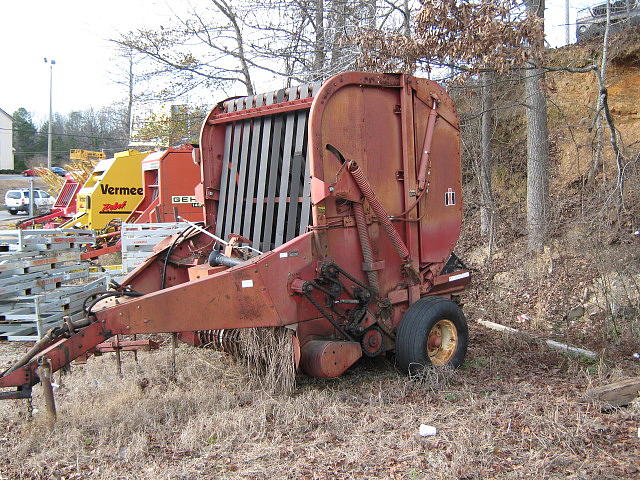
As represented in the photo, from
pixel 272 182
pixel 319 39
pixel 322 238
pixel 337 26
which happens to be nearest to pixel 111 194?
pixel 319 39

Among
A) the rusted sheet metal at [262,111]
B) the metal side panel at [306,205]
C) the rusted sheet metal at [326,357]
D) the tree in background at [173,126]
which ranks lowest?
the rusted sheet metal at [326,357]

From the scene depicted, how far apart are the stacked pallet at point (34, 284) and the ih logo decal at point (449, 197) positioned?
14.6ft

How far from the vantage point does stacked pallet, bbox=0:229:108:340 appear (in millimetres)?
7383

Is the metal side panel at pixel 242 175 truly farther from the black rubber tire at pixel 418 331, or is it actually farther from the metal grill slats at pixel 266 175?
the black rubber tire at pixel 418 331

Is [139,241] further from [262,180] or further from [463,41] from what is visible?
[463,41]

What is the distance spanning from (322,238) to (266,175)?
118cm

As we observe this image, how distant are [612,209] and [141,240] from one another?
24.3 feet

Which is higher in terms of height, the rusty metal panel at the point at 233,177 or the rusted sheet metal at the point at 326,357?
the rusty metal panel at the point at 233,177

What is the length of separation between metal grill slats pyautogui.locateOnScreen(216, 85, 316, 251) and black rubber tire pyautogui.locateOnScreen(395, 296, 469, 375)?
1307 mm

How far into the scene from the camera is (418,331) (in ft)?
17.6

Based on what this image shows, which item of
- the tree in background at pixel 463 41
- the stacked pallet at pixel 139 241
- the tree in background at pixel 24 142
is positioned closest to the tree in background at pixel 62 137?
the tree in background at pixel 24 142

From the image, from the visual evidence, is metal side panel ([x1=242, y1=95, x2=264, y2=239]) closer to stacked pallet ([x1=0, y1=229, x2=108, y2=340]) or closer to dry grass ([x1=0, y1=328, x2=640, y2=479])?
dry grass ([x1=0, y1=328, x2=640, y2=479])

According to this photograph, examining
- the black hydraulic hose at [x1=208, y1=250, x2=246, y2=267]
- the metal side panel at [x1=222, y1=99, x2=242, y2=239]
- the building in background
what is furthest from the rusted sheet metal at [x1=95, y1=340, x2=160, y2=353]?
the building in background

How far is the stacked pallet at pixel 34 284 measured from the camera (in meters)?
7.38
